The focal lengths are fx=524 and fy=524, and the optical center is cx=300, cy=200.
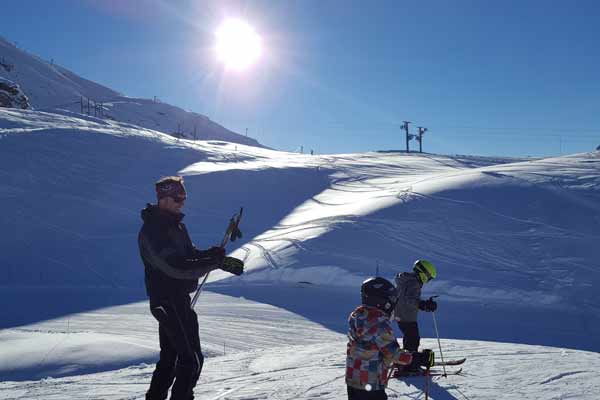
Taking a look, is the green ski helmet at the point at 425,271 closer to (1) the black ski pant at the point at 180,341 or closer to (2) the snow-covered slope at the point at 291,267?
(2) the snow-covered slope at the point at 291,267

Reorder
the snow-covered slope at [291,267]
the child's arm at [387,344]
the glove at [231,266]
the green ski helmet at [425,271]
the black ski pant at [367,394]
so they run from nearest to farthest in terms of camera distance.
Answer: the child's arm at [387,344] < the black ski pant at [367,394] < the glove at [231,266] < the green ski helmet at [425,271] < the snow-covered slope at [291,267]

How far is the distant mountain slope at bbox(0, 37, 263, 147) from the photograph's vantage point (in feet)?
320

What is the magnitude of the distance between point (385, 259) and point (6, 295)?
972 cm

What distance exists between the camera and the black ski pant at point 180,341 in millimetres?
3939

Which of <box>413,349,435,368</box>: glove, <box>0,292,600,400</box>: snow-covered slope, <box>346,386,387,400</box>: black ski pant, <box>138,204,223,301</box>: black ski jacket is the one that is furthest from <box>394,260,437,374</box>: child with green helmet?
<box>138,204,223,301</box>: black ski jacket

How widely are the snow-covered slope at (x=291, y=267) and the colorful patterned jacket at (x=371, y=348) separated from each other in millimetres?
1817

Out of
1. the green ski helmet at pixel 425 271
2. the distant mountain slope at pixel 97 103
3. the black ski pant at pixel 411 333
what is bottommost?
the black ski pant at pixel 411 333

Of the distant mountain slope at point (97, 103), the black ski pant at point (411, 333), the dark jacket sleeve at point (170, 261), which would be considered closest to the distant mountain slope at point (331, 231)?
the black ski pant at point (411, 333)

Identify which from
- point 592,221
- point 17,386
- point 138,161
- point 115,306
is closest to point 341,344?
point 17,386

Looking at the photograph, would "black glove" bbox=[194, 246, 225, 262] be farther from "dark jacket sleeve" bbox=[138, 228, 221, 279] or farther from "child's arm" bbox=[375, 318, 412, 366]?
"child's arm" bbox=[375, 318, 412, 366]

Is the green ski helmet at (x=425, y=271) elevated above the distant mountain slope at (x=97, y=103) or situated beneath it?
situated beneath

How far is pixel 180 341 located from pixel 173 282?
44 cm

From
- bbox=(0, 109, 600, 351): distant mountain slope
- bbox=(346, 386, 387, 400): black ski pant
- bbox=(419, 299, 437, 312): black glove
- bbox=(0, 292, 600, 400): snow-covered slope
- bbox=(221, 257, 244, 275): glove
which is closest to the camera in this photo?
bbox=(346, 386, 387, 400): black ski pant

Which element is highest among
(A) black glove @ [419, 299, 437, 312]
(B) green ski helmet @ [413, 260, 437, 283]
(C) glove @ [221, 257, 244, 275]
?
(C) glove @ [221, 257, 244, 275]
